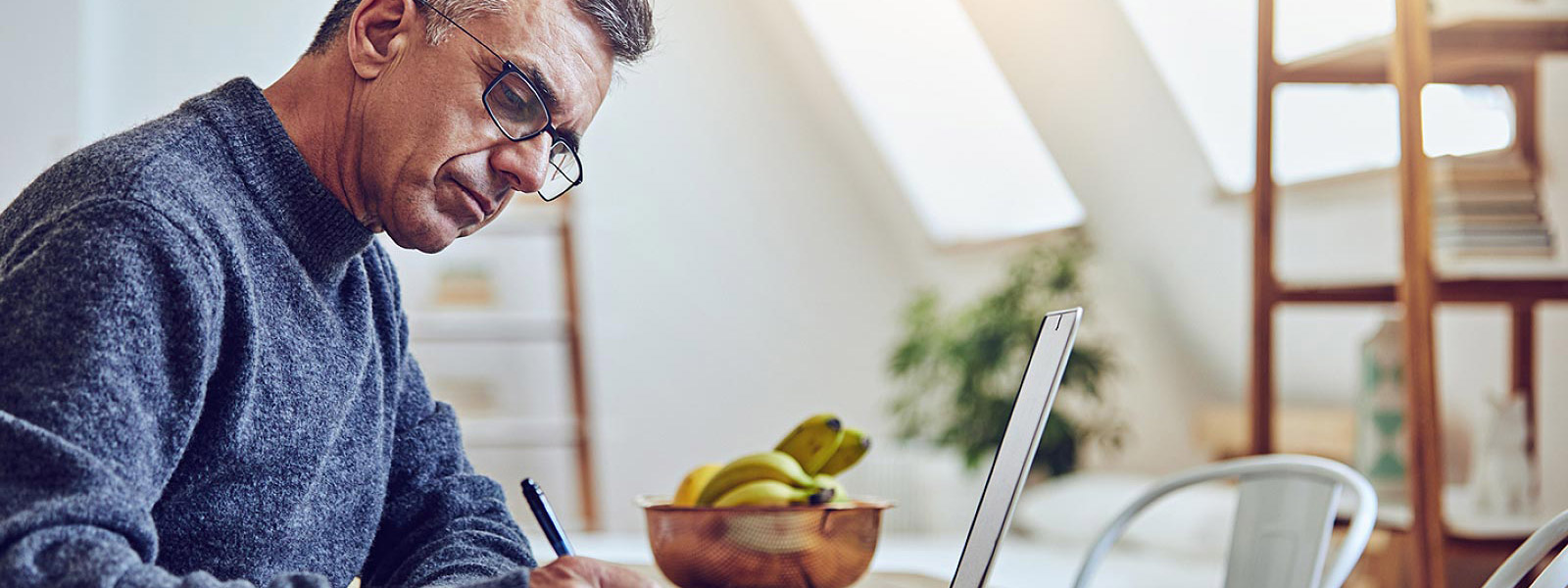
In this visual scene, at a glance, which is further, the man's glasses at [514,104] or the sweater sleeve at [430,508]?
the sweater sleeve at [430,508]

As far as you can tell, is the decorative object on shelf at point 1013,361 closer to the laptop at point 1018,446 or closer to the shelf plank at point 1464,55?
the shelf plank at point 1464,55

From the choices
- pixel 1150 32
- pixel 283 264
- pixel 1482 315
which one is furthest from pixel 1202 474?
pixel 1150 32

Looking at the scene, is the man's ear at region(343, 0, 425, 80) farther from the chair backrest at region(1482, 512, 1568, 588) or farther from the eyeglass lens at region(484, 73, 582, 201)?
the chair backrest at region(1482, 512, 1568, 588)

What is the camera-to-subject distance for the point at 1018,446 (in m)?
0.89

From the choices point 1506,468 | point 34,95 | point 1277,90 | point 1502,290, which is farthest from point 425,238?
point 34,95

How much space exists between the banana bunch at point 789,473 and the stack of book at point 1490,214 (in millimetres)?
1367

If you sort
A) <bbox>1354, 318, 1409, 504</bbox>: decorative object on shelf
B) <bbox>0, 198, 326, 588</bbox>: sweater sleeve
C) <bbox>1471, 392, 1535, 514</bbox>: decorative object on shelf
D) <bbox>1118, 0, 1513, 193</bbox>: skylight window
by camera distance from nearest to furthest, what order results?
<bbox>0, 198, 326, 588</bbox>: sweater sleeve → <bbox>1471, 392, 1535, 514</bbox>: decorative object on shelf → <bbox>1354, 318, 1409, 504</bbox>: decorative object on shelf → <bbox>1118, 0, 1513, 193</bbox>: skylight window

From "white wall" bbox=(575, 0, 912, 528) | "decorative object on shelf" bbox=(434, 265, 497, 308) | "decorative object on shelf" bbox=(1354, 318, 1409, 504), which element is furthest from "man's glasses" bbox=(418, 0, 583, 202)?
"white wall" bbox=(575, 0, 912, 528)

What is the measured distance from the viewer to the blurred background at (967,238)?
2.68 m

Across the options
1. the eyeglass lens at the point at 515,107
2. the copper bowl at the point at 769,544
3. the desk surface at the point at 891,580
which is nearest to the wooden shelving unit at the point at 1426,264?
the desk surface at the point at 891,580

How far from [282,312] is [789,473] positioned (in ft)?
1.33

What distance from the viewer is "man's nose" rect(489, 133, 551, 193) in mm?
1095

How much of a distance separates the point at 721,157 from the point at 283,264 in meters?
4.53

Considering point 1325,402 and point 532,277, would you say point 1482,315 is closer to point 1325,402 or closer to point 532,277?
point 1325,402
